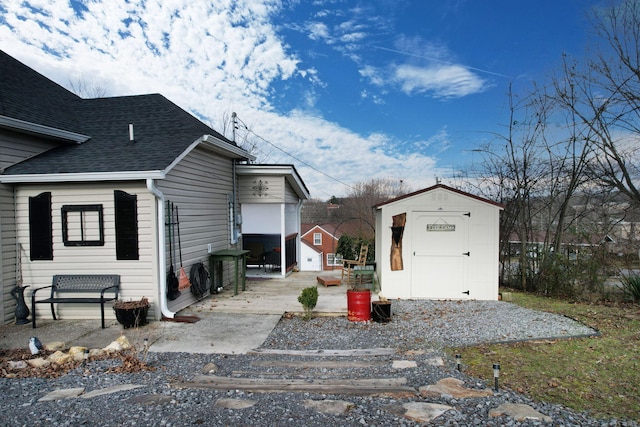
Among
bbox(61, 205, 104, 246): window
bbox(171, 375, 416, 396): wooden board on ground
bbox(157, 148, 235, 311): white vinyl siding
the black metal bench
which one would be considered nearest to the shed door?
bbox(171, 375, 416, 396): wooden board on ground

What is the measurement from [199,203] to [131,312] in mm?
2927

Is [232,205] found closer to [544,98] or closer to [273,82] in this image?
[273,82]

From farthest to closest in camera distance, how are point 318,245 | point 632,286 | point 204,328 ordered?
1. point 318,245
2. point 632,286
3. point 204,328

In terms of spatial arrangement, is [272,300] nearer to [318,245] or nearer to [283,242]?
[283,242]

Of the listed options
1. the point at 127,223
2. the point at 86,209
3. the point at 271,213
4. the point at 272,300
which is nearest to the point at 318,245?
the point at 271,213

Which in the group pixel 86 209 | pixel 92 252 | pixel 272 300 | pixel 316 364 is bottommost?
pixel 272 300

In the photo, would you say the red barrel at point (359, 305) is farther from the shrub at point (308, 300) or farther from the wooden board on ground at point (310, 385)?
the wooden board on ground at point (310, 385)

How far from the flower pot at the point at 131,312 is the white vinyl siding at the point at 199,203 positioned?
72 cm

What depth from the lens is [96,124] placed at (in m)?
8.23

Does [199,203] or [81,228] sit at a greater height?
[199,203]

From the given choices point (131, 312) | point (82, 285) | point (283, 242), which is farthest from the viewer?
point (283, 242)

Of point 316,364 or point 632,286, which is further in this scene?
point 632,286

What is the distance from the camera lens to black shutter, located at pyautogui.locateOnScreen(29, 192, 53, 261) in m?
6.41

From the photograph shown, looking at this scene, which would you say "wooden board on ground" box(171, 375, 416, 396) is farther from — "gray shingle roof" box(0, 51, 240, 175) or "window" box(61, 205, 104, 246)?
"window" box(61, 205, 104, 246)
